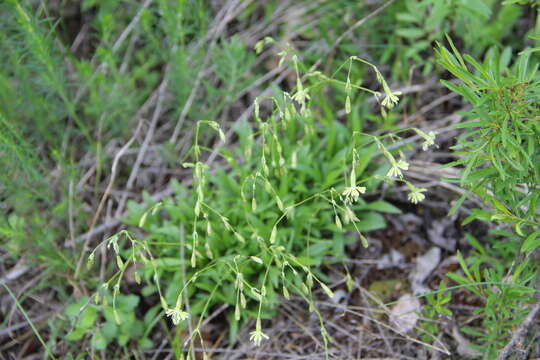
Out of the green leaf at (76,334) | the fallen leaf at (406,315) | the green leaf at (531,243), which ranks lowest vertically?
the fallen leaf at (406,315)

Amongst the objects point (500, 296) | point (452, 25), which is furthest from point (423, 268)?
point (452, 25)

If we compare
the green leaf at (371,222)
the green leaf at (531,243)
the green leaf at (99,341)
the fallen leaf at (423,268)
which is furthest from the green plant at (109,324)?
the green leaf at (531,243)

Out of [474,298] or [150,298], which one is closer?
[474,298]

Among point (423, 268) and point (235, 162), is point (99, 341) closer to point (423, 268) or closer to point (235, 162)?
point (235, 162)

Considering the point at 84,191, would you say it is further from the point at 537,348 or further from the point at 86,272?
the point at 537,348

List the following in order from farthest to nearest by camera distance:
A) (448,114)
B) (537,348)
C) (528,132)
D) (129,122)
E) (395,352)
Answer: (129,122) < (448,114) < (395,352) < (537,348) < (528,132)

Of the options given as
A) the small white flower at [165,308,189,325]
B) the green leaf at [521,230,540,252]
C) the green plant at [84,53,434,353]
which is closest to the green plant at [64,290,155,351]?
the green plant at [84,53,434,353]

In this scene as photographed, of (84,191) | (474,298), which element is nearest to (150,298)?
(84,191)

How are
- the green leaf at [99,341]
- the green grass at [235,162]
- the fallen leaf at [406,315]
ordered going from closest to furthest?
the green grass at [235,162] < the fallen leaf at [406,315] < the green leaf at [99,341]

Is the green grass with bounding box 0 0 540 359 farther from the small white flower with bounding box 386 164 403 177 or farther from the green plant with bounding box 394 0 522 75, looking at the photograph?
the small white flower with bounding box 386 164 403 177

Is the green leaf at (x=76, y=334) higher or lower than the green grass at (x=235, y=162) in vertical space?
lower

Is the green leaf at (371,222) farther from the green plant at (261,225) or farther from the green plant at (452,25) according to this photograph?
the green plant at (452,25)
